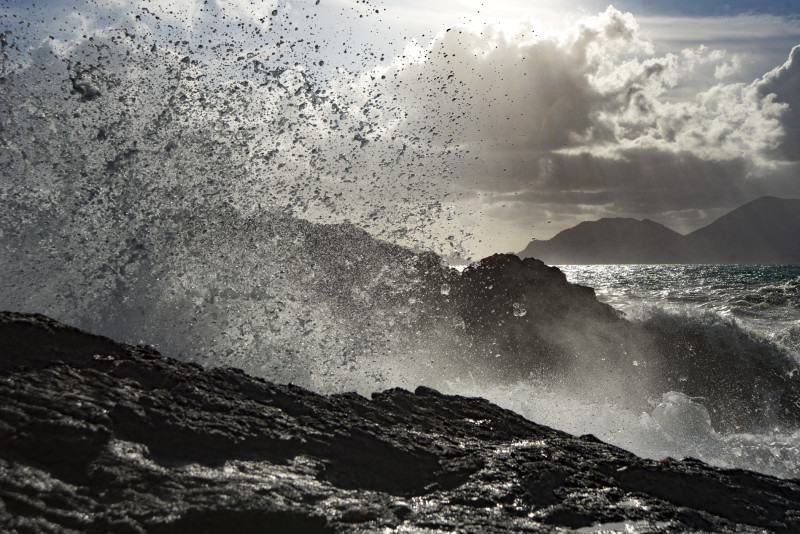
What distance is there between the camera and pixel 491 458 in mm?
4672

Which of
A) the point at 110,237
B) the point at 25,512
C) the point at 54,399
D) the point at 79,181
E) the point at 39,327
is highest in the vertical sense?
the point at 79,181

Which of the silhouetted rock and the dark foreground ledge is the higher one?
the silhouetted rock

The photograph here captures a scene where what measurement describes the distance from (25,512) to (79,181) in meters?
8.76

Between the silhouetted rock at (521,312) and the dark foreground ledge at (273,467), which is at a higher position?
the silhouetted rock at (521,312)

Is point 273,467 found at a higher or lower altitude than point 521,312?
lower

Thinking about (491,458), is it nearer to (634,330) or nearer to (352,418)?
(352,418)

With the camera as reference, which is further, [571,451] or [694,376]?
[694,376]

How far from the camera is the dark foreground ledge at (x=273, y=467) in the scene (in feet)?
10.7

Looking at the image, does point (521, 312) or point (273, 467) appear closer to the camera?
point (273, 467)

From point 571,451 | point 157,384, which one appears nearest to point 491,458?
point 571,451

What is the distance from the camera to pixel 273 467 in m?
3.86

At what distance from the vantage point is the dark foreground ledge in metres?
3.26

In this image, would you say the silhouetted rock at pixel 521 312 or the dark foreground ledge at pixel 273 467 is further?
the silhouetted rock at pixel 521 312

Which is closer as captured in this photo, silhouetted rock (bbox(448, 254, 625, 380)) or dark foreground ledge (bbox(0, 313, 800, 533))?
dark foreground ledge (bbox(0, 313, 800, 533))
